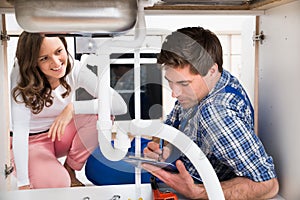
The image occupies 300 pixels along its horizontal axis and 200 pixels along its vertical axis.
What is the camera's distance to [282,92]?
50.1 inches

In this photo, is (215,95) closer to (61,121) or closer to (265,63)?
(265,63)

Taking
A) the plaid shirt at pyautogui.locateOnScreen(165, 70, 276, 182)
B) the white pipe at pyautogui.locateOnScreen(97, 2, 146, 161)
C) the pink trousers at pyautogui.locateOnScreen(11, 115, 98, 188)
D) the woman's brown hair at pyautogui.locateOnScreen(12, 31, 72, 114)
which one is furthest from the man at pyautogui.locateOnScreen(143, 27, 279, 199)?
the woman's brown hair at pyautogui.locateOnScreen(12, 31, 72, 114)

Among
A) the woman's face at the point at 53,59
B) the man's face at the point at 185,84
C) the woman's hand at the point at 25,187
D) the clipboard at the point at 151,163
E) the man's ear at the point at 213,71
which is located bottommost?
the woman's hand at the point at 25,187

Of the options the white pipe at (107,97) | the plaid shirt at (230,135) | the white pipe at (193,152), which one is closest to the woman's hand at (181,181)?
the plaid shirt at (230,135)

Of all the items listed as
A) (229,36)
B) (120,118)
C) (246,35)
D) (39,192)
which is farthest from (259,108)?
(39,192)

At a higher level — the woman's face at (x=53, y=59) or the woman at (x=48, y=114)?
the woman's face at (x=53, y=59)

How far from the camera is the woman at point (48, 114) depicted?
1361 millimetres

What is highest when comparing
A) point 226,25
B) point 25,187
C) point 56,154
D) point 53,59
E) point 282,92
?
point 226,25

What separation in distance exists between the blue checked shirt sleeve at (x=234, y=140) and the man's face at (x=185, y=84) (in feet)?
0.17

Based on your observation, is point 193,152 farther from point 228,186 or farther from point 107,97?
point 228,186

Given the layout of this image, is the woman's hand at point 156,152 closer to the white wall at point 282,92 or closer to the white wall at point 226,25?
the white wall at point 226,25

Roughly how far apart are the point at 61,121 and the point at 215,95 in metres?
0.57

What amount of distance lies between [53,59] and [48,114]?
0.66 ft

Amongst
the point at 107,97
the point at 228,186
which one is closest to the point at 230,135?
the point at 228,186
